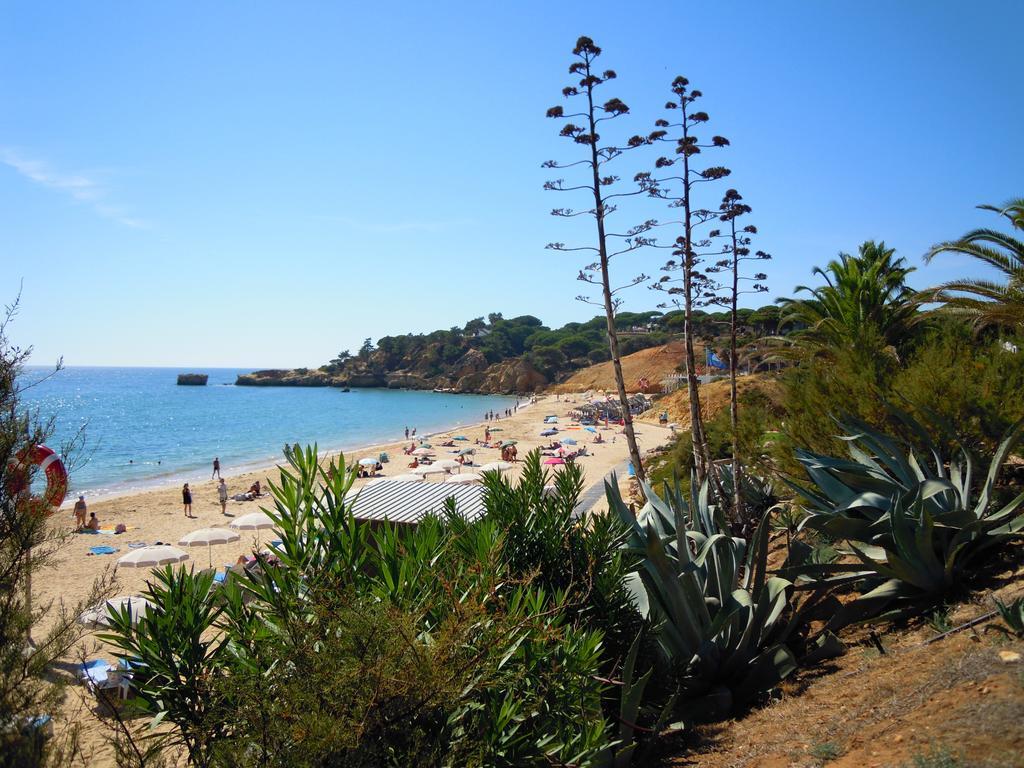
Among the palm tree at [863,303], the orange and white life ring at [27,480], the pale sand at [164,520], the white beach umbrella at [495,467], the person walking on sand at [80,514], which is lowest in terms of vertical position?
the pale sand at [164,520]

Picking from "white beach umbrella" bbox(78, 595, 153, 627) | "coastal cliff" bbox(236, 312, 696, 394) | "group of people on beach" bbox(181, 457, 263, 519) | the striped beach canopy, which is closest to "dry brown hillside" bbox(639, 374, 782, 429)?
the striped beach canopy

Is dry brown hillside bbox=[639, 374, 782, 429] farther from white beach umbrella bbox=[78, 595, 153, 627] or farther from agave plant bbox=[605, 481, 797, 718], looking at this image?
white beach umbrella bbox=[78, 595, 153, 627]

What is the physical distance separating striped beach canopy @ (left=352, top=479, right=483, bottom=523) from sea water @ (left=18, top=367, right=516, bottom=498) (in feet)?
11.9

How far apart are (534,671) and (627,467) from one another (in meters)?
27.8

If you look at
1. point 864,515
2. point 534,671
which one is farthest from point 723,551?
point 534,671

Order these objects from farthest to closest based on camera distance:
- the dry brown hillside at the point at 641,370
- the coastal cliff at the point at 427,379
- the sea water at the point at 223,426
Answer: the coastal cliff at the point at 427,379, the dry brown hillside at the point at 641,370, the sea water at the point at 223,426

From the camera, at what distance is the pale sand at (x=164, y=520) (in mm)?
9320

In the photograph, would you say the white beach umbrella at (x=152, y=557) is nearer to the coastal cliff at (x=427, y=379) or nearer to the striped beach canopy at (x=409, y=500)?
the striped beach canopy at (x=409, y=500)

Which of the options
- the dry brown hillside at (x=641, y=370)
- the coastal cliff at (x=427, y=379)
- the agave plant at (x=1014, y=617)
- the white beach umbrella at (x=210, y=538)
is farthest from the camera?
the coastal cliff at (x=427, y=379)

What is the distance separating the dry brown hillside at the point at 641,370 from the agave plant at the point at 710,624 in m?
61.4

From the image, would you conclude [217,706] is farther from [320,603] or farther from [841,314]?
[841,314]

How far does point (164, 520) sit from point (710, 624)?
2452 cm

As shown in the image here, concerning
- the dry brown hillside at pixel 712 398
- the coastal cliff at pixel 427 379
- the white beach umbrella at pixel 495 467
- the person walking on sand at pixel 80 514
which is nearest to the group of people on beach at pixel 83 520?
the person walking on sand at pixel 80 514

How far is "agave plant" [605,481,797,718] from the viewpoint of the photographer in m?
4.99
